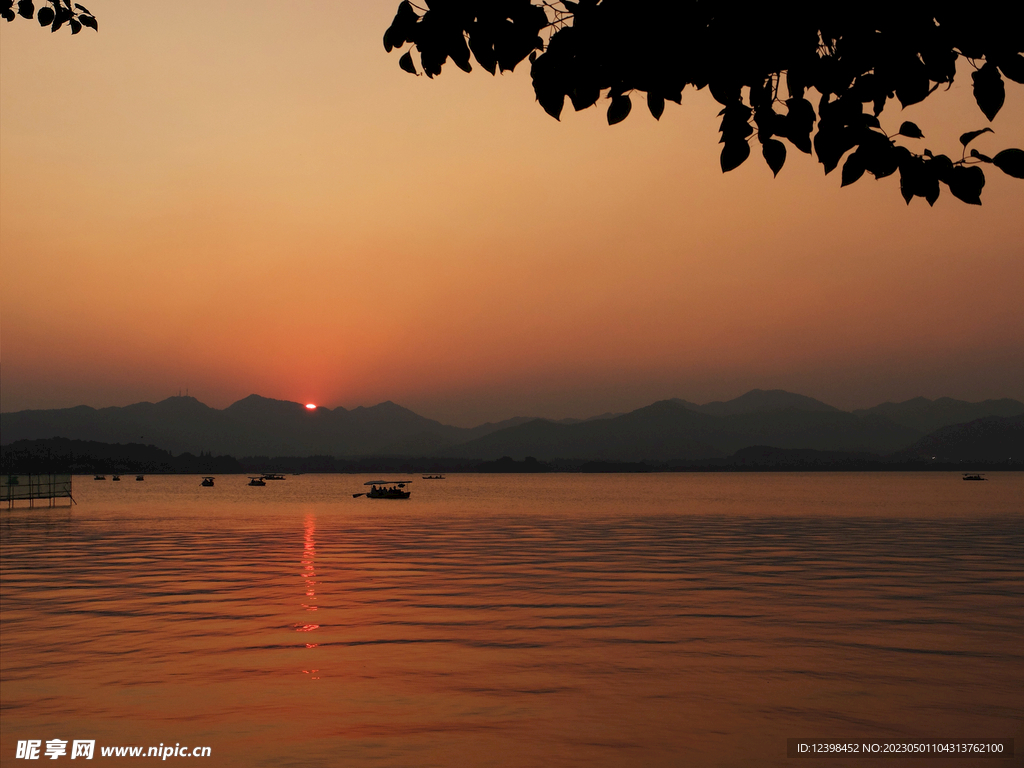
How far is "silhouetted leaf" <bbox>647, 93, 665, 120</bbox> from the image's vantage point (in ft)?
21.0

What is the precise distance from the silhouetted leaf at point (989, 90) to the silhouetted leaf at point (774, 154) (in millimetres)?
1324

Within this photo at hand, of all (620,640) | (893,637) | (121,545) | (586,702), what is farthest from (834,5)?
(121,545)

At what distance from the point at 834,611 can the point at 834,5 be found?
27605 mm

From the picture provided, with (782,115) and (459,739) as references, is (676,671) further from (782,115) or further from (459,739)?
(782,115)

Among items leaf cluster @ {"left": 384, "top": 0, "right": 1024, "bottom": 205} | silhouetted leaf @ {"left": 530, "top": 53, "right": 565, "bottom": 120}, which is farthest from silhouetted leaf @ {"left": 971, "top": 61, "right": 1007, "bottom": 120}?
silhouetted leaf @ {"left": 530, "top": 53, "right": 565, "bottom": 120}

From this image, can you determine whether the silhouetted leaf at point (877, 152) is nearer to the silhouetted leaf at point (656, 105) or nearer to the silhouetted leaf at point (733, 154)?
the silhouetted leaf at point (733, 154)

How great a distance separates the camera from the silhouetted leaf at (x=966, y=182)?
6.14 metres

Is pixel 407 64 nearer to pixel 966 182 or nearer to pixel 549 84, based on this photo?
pixel 549 84

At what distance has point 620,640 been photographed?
24344mm

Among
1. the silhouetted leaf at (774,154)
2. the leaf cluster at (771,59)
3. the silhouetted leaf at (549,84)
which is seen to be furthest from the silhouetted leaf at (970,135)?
the silhouetted leaf at (549,84)

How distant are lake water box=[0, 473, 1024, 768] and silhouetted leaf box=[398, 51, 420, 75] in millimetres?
11586

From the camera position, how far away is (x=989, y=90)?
590 cm

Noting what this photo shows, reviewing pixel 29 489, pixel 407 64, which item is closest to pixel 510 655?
pixel 407 64

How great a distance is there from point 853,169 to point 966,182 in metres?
0.78
